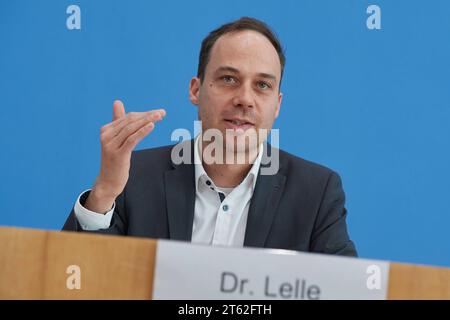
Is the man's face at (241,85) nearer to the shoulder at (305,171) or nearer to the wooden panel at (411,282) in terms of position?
the shoulder at (305,171)

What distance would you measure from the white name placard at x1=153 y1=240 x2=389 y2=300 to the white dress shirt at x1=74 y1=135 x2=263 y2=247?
27.8 inches

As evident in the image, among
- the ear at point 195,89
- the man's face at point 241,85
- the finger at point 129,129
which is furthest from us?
the ear at point 195,89

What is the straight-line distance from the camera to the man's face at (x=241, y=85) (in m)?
1.29

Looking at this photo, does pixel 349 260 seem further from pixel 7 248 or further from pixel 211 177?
pixel 211 177

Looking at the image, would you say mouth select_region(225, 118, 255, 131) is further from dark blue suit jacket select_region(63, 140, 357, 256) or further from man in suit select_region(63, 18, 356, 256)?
dark blue suit jacket select_region(63, 140, 357, 256)

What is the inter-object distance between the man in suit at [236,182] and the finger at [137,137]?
226 mm

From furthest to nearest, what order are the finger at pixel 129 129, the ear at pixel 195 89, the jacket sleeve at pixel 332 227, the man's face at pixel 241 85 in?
the ear at pixel 195 89 < the man's face at pixel 241 85 < the jacket sleeve at pixel 332 227 < the finger at pixel 129 129

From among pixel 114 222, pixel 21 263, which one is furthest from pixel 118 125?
pixel 21 263

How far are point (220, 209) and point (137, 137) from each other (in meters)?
0.34

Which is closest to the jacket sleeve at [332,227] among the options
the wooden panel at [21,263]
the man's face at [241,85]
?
the man's face at [241,85]

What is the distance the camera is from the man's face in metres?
1.29

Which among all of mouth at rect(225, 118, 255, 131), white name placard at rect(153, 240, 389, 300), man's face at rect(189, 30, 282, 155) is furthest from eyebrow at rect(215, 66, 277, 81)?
white name placard at rect(153, 240, 389, 300)
